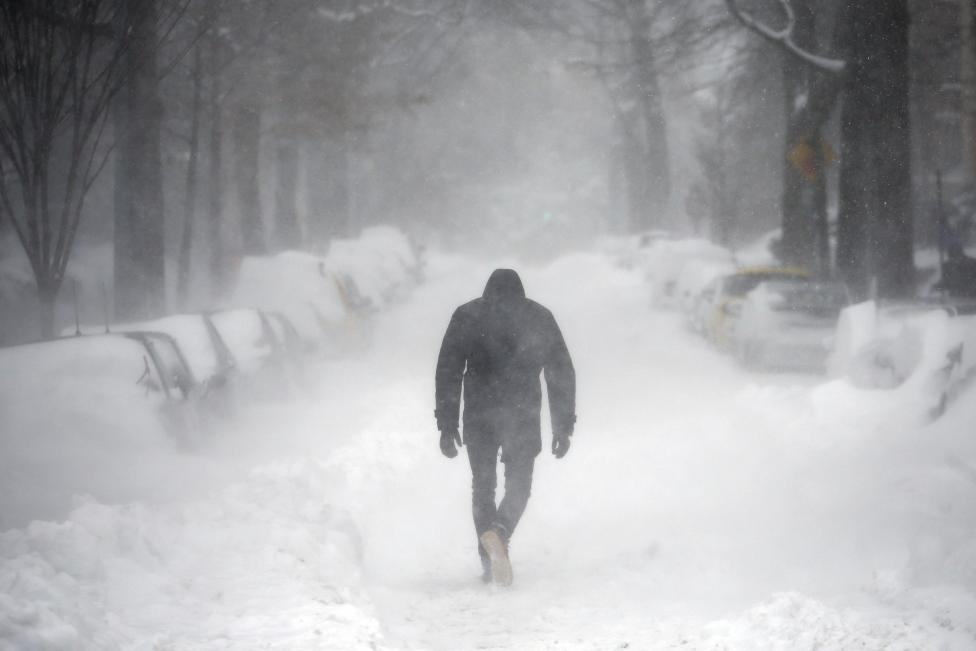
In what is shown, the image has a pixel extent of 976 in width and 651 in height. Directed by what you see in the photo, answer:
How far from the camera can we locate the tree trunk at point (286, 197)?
28.4 m

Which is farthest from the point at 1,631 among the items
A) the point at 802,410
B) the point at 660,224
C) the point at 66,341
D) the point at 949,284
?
the point at 660,224

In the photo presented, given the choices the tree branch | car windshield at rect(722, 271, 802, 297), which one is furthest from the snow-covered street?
car windshield at rect(722, 271, 802, 297)

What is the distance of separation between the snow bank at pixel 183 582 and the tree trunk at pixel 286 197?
73.3ft

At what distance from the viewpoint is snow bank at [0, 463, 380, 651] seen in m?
4.23

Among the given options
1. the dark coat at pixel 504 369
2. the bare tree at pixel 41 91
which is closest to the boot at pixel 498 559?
the dark coat at pixel 504 369

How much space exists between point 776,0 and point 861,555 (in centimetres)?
1474

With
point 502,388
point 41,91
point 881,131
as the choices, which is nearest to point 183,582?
point 502,388

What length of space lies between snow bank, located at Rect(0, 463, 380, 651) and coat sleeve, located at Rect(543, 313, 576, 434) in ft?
4.96

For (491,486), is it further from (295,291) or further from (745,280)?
(745,280)

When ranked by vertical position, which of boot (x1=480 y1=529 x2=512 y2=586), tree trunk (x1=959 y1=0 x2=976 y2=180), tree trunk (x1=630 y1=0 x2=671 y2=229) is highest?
tree trunk (x1=630 y1=0 x2=671 y2=229)

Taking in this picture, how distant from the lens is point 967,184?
2845cm

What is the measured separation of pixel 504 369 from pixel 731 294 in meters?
12.1

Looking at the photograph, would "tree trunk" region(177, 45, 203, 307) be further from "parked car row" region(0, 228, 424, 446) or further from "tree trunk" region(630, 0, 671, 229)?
"tree trunk" region(630, 0, 671, 229)

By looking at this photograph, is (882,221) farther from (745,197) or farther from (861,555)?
(745,197)
